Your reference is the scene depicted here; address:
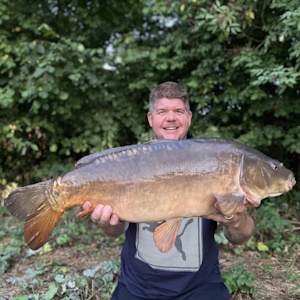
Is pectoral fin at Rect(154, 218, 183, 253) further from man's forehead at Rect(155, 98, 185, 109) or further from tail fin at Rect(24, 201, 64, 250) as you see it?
man's forehead at Rect(155, 98, 185, 109)

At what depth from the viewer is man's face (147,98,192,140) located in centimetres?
231

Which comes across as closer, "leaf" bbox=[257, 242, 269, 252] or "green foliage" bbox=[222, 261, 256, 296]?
"green foliage" bbox=[222, 261, 256, 296]

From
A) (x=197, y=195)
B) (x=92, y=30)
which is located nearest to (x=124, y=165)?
(x=197, y=195)

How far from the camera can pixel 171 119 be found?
7.56 feet

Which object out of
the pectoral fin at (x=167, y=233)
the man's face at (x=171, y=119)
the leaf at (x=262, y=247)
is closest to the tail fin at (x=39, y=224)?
the pectoral fin at (x=167, y=233)

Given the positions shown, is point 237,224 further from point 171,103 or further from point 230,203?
point 171,103

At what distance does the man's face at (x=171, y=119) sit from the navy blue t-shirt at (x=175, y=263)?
0.53 m

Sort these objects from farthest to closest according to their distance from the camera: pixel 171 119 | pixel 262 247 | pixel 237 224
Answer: pixel 262 247 → pixel 171 119 → pixel 237 224

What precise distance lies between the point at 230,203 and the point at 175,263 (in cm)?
55

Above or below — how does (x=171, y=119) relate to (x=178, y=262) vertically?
above

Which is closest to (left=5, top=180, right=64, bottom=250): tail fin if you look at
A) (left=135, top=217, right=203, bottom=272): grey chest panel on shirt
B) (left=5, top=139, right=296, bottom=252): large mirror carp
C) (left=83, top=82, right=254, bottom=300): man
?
(left=5, top=139, right=296, bottom=252): large mirror carp

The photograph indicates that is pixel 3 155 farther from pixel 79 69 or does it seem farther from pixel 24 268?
pixel 24 268

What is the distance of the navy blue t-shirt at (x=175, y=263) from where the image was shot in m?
2.04

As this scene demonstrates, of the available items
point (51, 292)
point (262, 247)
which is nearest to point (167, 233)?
point (51, 292)
